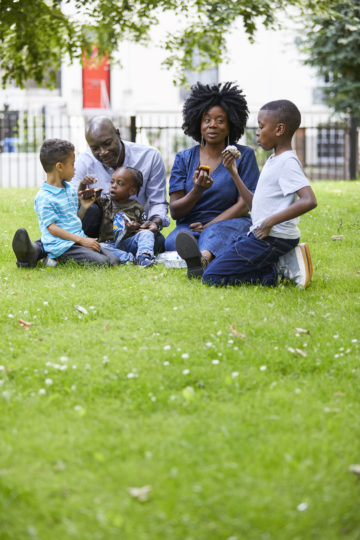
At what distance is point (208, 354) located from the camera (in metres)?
4.02

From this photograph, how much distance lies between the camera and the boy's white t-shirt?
5.36 metres

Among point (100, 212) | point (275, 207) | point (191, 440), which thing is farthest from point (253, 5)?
point (191, 440)

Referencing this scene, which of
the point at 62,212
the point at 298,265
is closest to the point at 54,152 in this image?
the point at 62,212

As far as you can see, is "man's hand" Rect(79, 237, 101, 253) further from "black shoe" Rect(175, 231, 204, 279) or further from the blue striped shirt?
"black shoe" Rect(175, 231, 204, 279)

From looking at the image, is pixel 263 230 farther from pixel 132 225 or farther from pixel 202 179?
pixel 132 225

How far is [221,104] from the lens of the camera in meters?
6.43

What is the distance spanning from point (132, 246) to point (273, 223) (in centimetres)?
193

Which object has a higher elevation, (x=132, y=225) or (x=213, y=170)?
(x=213, y=170)

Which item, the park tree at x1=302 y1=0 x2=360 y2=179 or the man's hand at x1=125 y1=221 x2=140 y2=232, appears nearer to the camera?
the man's hand at x1=125 y1=221 x2=140 y2=232

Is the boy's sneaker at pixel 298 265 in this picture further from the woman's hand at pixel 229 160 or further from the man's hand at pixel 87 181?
the man's hand at pixel 87 181

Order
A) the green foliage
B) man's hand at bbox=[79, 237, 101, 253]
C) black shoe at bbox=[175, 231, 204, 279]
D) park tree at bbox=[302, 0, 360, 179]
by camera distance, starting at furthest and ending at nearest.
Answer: the green foliage < park tree at bbox=[302, 0, 360, 179] < man's hand at bbox=[79, 237, 101, 253] < black shoe at bbox=[175, 231, 204, 279]

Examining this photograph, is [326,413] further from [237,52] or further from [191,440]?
[237,52]

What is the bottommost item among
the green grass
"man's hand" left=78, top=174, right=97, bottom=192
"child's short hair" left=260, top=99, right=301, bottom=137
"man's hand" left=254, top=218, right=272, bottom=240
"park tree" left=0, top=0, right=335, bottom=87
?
the green grass

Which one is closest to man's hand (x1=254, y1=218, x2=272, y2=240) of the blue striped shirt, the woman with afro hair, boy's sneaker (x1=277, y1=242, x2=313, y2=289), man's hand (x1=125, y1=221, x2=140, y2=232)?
boy's sneaker (x1=277, y1=242, x2=313, y2=289)
